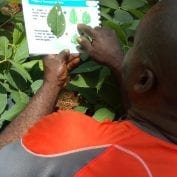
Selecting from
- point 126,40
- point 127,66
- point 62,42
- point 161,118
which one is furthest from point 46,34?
point 161,118

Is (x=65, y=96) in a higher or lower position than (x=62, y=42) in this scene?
lower

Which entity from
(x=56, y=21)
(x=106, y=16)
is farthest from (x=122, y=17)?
(x=56, y=21)

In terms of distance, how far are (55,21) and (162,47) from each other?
21.4 inches

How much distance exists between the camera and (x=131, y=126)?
1.24 m

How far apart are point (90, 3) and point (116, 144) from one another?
0.59 metres

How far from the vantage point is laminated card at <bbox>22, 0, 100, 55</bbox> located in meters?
1.67

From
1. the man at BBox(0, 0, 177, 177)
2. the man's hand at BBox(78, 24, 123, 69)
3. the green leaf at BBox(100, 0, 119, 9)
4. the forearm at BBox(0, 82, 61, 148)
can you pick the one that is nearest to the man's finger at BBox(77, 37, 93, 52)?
the man's hand at BBox(78, 24, 123, 69)

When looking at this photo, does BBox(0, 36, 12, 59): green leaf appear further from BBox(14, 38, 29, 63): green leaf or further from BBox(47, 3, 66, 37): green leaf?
BBox(47, 3, 66, 37): green leaf

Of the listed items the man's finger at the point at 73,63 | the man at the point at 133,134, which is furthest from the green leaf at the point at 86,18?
the man at the point at 133,134

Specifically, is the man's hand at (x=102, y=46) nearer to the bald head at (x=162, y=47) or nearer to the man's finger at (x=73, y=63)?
the man's finger at (x=73, y=63)

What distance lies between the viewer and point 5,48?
1.85 meters

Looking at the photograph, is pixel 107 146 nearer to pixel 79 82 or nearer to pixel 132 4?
pixel 79 82

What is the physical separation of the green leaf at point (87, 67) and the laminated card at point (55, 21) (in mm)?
93

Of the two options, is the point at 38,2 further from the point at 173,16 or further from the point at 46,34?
the point at 173,16
